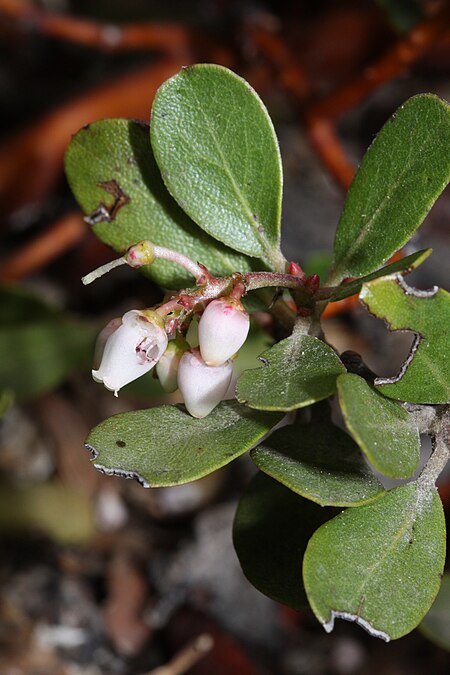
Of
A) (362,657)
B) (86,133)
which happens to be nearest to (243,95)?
(86,133)

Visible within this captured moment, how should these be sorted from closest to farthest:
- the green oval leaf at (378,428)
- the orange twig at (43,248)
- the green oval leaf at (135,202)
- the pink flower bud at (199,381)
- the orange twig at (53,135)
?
the green oval leaf at (378,428) < the pink flower bud at (199,381) < the green oval leaf at (135,202) < the orange twig at (43,248) < the orange twig at (53,135)

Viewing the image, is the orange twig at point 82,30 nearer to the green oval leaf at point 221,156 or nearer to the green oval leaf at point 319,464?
the green oval leaf at point 221,156

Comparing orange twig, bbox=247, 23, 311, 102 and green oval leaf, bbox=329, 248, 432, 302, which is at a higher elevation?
green oval leaf, bbox=329, 248, 432, 302

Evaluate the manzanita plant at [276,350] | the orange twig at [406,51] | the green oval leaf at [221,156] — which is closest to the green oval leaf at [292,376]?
the manzanita plant at [276,350]

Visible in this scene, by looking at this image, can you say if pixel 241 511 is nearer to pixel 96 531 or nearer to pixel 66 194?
pixel 96 531

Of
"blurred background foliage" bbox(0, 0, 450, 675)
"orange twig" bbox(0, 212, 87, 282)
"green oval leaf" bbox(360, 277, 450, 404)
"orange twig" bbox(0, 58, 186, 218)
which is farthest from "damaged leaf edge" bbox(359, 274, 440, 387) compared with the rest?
"orange twig" bbox(0, 58, 186, 218)

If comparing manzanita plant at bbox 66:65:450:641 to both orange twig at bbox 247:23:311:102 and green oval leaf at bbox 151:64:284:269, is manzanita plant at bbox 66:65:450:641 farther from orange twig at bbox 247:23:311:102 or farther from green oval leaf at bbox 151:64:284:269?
orange twig at bbox 247:23:311:102

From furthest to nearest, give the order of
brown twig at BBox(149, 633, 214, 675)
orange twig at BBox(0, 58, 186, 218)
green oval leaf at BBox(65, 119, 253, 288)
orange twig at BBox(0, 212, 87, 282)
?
orange twig at BBox(0, 58, 186, 218), orange twig at BBox(0, 212, 87, 282), brown twig at BBox(149, 633, 214, 675), green oval leaf at BBox(65, 119, 253, 288)
